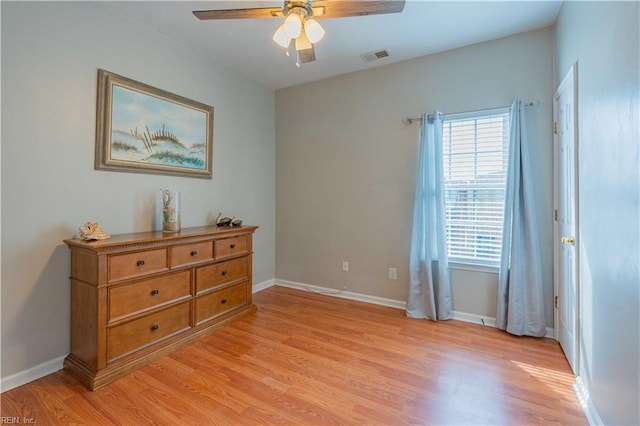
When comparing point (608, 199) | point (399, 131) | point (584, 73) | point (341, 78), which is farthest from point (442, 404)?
point (341, 78)

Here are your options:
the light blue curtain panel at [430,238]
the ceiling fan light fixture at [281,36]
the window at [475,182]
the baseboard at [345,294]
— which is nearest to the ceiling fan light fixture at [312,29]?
the ceiling fan light fixture at [281,36]

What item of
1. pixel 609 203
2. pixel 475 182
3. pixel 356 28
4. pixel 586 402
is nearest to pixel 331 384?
pixel 586 402

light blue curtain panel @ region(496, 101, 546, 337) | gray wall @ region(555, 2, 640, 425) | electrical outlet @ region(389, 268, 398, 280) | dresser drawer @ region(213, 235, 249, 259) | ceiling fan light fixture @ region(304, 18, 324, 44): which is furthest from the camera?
electrical outlet @ region(389, 268, 398, 280)

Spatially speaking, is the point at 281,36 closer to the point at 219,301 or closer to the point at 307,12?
the point at 307,12

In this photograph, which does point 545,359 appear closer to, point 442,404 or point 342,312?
point 442,404

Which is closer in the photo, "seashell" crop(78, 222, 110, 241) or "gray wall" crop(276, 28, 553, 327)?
"seashell" crop(78, 222, 110, 241)

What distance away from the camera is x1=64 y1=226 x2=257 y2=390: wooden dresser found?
Answer: 1.94 metres

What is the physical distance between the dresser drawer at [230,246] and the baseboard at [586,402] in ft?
9.12

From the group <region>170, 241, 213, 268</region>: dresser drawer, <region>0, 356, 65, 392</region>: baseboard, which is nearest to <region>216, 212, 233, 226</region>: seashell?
<region>170, 241, 213, 268</region>: dresser drawer

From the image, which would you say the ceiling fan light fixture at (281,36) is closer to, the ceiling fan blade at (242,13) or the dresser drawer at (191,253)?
the ceiling fan blade at (242,13)

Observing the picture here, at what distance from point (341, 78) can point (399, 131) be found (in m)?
1.03

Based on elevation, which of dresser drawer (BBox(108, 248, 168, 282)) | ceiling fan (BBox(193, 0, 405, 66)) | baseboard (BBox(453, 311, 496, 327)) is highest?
ceiling fan (BBox(193, 0, 405, 66))

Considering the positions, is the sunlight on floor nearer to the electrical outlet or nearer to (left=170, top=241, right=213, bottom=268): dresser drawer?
the electrical outlet

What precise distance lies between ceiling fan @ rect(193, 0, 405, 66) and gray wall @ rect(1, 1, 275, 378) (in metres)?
1.15
